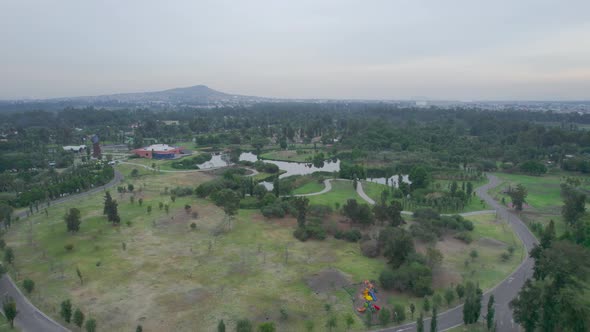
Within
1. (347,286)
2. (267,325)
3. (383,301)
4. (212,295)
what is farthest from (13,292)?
(383,301)

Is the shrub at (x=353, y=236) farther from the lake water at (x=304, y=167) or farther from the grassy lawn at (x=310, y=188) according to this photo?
the lake water at (x=304, y=167)

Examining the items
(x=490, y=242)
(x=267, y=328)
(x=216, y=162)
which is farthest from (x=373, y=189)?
(x=216, y=162)

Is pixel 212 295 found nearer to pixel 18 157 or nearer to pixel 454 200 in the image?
pixel 454 200

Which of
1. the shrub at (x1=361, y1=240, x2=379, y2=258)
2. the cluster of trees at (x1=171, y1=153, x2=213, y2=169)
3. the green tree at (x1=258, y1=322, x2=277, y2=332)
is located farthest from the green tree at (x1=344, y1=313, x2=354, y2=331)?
the cluster of trees at (x1=171, y1=153, x2=213, y2=169)

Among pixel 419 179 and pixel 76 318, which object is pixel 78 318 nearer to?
pixel 76 318

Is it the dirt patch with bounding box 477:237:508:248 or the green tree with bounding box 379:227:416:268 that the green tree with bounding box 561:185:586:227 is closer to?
the dirt patch with bounding box 477:237:508:248

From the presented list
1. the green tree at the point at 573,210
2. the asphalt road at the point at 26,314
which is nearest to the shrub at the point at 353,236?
the green tree at the point at 573,210
